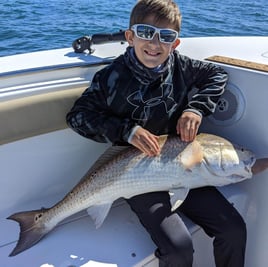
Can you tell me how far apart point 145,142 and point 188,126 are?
0.23 m

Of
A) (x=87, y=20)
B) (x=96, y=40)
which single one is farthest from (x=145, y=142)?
(x=87, y=20)

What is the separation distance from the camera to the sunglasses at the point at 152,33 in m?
2.08

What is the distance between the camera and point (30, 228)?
221cm

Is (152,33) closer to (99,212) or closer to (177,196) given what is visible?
(177,196)

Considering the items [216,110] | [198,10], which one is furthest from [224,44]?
[198,10]

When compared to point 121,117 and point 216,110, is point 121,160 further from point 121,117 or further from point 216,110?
point 216,110

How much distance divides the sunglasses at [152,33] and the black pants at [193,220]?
2.39ft

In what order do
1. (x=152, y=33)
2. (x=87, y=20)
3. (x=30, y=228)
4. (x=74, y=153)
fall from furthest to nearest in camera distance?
(x=87, y=20) < (x=74, y=153) < (x=30, y=228) < (x=152, y=33)

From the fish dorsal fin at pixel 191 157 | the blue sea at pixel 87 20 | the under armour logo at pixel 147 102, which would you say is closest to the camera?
A: the fish dorsal fin at pixel 191 157

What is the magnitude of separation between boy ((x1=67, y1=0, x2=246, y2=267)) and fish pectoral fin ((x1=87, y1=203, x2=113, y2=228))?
0.41ft

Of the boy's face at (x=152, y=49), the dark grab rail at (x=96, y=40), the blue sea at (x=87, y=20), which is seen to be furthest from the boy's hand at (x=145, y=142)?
the blue sea at (x=87, y=20)

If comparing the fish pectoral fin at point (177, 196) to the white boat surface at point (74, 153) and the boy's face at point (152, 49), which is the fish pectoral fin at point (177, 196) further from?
the boy's face at point (152, 49)

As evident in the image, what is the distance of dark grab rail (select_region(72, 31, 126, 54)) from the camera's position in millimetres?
2609

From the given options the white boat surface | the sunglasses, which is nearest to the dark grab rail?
the white boat surface
